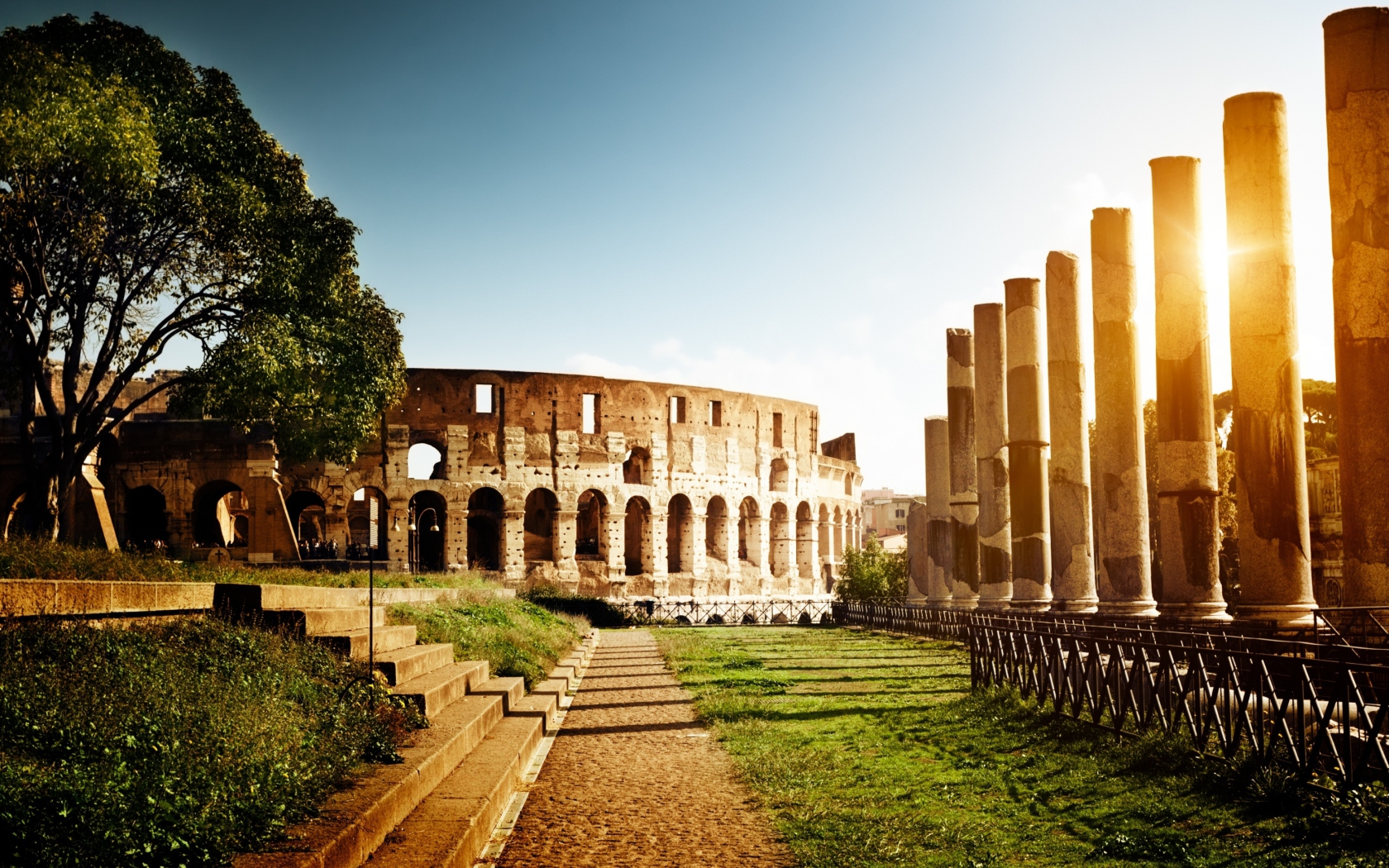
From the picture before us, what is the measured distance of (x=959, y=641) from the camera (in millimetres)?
18641

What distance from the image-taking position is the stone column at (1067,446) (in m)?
15.7

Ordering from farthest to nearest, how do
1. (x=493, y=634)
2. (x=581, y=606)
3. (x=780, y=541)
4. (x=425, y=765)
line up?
(x=780, y=541) < (x=581, y=606) < (x=493, y=634) < (x=425, y=765)

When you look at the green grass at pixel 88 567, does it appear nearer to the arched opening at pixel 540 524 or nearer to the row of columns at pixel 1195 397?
the row of columns at pixel 1195 397

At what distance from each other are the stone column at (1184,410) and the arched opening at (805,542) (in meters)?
29.1

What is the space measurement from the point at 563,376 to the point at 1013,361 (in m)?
19.7

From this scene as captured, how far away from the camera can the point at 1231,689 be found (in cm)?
725

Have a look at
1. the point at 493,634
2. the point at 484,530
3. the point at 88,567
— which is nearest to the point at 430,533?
the point at 484,530

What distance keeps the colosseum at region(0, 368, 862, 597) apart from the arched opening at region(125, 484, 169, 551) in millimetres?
56

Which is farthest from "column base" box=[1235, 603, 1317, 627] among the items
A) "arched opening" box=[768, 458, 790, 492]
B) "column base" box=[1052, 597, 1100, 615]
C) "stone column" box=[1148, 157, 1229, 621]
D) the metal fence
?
"arched opening" box=[768, 458, 790, 492]

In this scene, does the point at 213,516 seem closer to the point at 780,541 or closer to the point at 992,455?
the point at 780,541

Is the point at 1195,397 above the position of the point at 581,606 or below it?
above

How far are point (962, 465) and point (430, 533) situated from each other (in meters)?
19.3

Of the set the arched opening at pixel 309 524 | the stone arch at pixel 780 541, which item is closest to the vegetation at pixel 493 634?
the arched opening at pixel 309 524

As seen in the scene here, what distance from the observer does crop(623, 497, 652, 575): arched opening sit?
37422 millimetres
